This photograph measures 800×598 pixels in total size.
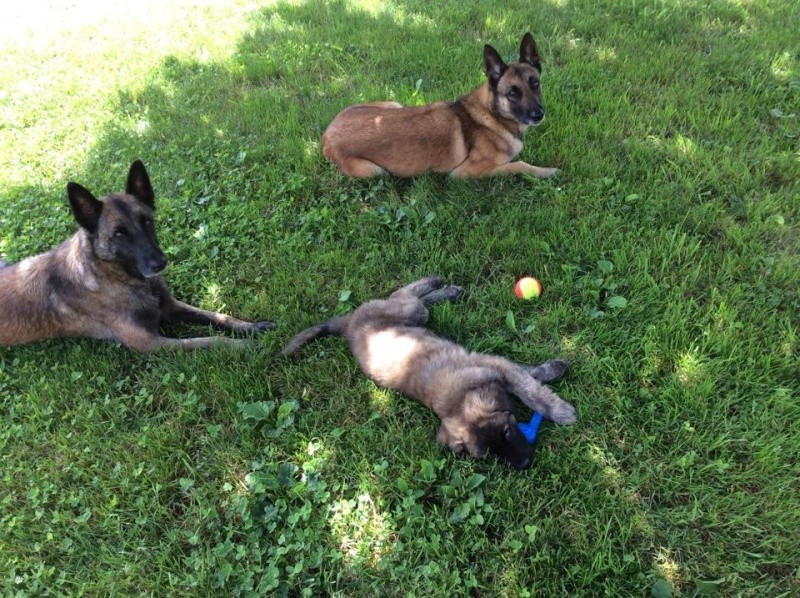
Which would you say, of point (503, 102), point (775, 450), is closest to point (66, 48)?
point (503, 102)

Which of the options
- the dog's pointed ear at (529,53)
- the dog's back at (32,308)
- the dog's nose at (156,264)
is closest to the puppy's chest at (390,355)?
the dog's nose at (156,264)

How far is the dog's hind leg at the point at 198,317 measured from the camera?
3.91m

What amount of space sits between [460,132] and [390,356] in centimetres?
238

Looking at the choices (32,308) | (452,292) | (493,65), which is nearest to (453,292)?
(452,292)

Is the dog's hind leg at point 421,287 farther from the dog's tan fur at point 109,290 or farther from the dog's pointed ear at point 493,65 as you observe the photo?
the dog's pointed ear at point 493,65

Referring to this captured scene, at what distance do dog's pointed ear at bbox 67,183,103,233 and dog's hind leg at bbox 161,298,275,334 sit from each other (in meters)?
0.82

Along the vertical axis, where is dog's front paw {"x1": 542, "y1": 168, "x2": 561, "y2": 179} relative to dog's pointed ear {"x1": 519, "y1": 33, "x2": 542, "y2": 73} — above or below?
below

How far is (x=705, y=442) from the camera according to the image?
2.80m

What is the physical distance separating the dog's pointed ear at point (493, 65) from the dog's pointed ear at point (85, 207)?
3354mm

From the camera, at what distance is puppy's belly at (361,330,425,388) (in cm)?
334

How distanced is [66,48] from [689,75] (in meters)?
8.60

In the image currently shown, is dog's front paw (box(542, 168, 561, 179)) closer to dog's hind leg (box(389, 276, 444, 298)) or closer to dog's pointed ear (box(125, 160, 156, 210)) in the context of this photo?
dog's hind leg (box(389, 276, 444, 298))

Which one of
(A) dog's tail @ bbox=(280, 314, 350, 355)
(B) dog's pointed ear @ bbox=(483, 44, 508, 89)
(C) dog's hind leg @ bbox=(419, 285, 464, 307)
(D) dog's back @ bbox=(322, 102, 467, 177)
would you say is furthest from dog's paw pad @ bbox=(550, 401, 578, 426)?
(B) dog's pointed ear @ bbox=(483, 44, 508, 89)

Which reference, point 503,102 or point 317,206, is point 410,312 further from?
point 503,102
